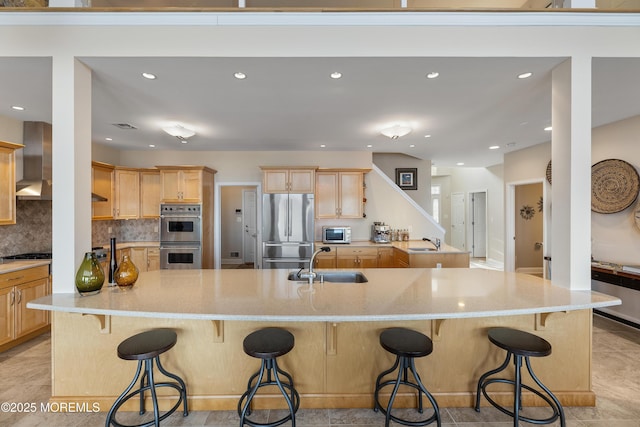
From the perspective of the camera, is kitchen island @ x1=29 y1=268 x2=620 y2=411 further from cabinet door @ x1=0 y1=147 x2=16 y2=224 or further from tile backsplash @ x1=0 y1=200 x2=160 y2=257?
tile backsplash @ x1=0 y1=200 x2=160 y2=257

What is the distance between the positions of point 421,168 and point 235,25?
5142mm

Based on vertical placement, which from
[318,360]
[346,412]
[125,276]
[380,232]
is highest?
[380,232]

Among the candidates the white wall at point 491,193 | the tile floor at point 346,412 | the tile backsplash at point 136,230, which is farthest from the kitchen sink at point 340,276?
the white wall at point 491,193

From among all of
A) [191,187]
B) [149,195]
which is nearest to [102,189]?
[149,195]

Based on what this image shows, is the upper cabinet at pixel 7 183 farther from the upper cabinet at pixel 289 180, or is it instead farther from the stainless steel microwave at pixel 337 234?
the stainless steel microwave at pixel 337 234

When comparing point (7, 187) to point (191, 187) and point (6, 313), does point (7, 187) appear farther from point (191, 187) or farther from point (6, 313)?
point (191, 187)

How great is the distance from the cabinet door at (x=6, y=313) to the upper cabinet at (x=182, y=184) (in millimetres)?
2137

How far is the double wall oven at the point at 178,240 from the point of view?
15.0ft

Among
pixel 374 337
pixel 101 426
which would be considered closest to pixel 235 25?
pixel 374 337

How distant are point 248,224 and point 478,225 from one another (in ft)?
21.5

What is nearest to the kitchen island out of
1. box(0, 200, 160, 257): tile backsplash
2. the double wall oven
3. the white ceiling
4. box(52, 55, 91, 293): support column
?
box(52, 55, 91, 293): support column

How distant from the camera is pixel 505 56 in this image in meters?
2.08

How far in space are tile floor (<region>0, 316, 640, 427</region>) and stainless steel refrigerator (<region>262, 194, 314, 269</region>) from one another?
2.66 meters

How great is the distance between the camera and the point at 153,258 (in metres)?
4.74
